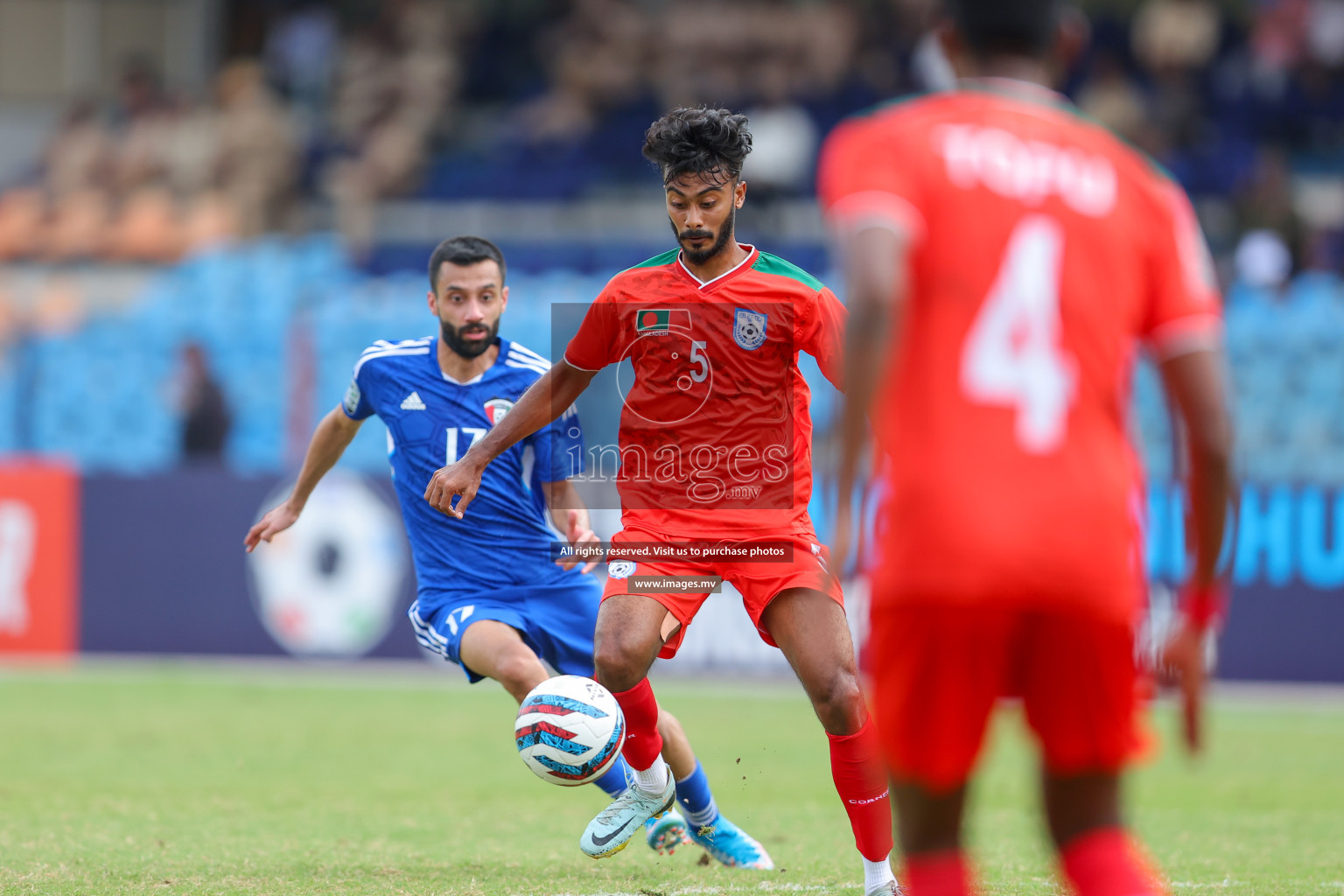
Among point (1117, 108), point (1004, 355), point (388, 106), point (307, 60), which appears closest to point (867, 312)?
point (1004, 355)

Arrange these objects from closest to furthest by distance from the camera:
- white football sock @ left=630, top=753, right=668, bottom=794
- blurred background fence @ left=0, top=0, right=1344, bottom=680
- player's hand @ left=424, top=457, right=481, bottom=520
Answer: player's hand @ left=424, top=457, right=481, bottom=520
white football sock @ left=630, top=753, right=668, bottom=794
blurred background fence @ left=0, top=0, right=1344, bottom=680

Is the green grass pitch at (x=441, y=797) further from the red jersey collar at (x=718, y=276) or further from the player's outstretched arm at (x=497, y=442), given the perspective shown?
the red jersey collar at (x=718, y=276)

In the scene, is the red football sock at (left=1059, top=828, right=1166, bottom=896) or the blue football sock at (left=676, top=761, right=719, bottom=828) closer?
the red football sock at (left=1059, top=828, right=1166, bottom=896)

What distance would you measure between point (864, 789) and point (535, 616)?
169 cm

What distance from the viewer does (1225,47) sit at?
1880cm

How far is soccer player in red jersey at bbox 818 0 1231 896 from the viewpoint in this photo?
9.57 ft

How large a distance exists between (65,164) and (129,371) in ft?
24.0

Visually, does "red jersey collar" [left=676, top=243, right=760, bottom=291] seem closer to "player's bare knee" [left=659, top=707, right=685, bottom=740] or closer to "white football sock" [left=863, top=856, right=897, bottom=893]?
"player's bare knee" [left=659, top=707, right=685, bottom=740]

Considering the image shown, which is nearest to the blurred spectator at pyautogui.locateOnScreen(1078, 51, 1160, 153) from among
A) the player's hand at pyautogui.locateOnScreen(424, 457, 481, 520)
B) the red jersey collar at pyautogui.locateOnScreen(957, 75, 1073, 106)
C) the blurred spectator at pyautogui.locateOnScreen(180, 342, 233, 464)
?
the blurred spectator at pyautogui.locateOnScreen(180, 342, 233, 464)

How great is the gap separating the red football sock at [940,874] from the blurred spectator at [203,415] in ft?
44.3

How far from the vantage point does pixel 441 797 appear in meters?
8.39

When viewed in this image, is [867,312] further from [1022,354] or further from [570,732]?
[570,732]

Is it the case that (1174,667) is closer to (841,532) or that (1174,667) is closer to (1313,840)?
(841,532)

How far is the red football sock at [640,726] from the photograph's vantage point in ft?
19.2
